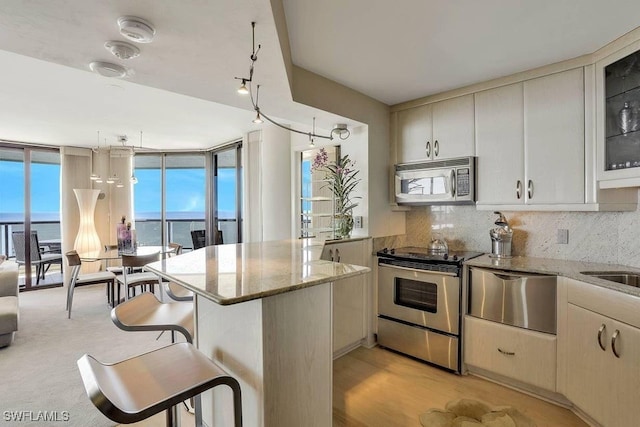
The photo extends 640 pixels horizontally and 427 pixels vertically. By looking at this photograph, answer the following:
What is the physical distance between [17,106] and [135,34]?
3445 mm

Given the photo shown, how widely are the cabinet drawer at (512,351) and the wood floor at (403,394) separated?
0.16 metres

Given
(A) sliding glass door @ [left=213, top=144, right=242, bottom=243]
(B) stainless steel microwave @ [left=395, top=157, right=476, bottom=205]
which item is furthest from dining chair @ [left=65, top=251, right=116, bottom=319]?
(B) stainless steel microwave @ [left=395, top=157, right=476, bottom=205]

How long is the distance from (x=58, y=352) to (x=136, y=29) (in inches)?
129

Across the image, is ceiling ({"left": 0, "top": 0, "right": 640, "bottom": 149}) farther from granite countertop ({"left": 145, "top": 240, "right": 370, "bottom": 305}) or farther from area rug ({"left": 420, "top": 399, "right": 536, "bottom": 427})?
area rug ({"left": 420, "top": 399, "right": 536, "bottom": 427})

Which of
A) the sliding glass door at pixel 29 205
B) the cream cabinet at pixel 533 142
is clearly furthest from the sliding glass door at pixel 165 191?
the cream cabinet at pixel 533 142

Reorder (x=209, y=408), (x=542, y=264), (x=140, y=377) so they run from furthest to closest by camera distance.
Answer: (x=542, y=264) < (x=209, y=408) < (x=140, y=377)

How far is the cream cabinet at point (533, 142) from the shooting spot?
7.53 feet

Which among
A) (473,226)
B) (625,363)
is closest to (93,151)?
(473,226)

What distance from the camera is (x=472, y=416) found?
76.6 inches

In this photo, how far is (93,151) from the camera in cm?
605

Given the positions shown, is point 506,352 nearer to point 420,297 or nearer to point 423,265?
point 420,297

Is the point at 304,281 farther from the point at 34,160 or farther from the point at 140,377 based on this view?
the point at 34,160

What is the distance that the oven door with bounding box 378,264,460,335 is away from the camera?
102 inches

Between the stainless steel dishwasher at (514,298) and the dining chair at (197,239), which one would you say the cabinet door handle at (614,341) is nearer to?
the stainless steel dishwasher at (514,298)
